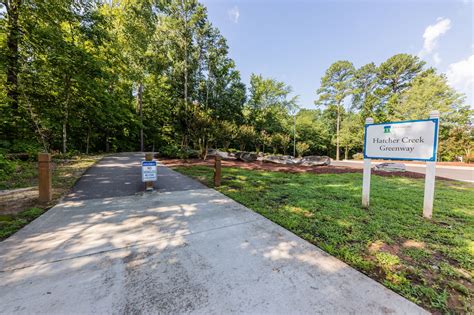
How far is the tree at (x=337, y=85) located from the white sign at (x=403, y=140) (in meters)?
23.5

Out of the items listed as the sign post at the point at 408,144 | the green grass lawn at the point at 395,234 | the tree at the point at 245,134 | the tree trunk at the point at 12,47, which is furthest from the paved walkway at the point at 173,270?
the tree at the point at 245,134

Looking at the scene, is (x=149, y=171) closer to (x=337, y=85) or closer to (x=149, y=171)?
(x=149, y=171)

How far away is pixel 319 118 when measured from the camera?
33.8 metres

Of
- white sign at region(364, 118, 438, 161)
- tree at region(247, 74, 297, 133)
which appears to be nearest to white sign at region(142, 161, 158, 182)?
white sign at region(364, 118, 438, 161)

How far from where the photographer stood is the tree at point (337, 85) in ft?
81.7

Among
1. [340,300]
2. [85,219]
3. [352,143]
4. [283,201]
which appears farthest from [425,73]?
[85,219]

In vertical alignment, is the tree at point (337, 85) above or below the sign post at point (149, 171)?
above

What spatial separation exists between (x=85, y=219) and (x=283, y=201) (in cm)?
387

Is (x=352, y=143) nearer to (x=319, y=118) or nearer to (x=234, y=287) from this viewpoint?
(x=319, y=118)

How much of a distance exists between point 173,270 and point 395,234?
126 inches

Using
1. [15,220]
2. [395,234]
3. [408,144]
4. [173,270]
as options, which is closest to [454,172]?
[408,144]

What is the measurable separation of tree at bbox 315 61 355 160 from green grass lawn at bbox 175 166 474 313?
76.2 feet

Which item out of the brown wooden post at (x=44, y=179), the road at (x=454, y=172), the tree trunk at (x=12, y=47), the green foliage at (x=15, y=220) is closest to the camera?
the green foliage at (x=15, y=220)

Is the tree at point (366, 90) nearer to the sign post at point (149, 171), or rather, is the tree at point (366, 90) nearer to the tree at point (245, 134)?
the tree at point (245, 134)
